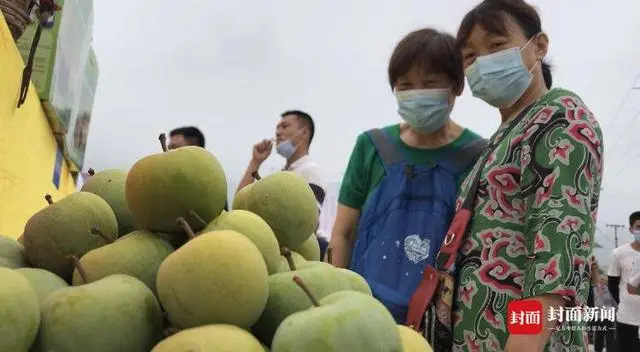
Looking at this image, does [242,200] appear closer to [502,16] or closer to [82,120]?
[502,16]

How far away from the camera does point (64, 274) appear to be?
1005mm

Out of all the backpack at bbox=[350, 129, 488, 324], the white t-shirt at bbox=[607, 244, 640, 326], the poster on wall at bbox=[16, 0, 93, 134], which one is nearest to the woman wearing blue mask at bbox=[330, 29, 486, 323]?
the backpack at bbox=[350, 129, 488, 324]

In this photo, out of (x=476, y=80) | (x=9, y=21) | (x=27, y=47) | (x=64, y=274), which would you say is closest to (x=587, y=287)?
(x=476, y=80)

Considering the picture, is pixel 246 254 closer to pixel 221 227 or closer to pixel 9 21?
pixel 221 227

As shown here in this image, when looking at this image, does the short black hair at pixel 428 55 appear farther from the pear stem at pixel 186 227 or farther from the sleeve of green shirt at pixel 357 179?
the pear stem at pixel 186 227

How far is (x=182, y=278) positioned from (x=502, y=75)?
1430 millimetres

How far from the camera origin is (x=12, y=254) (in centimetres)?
102

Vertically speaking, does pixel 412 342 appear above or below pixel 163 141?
below

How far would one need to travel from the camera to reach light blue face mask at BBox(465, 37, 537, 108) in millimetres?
1918

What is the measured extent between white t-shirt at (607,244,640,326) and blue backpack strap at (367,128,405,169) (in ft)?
15.2

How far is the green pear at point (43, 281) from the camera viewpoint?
0.88m

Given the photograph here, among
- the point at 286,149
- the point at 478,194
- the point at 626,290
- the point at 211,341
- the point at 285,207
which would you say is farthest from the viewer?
the point at 626,290

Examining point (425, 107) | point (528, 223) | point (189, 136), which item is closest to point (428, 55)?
point (425, 107)

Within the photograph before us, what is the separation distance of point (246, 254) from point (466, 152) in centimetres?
150
